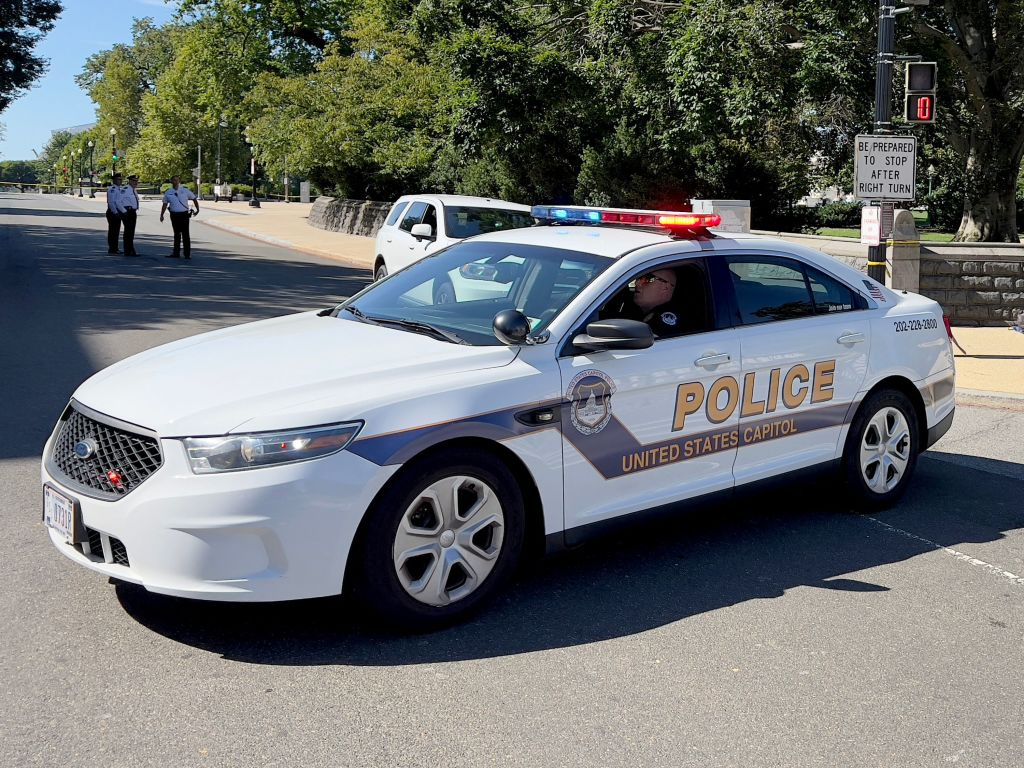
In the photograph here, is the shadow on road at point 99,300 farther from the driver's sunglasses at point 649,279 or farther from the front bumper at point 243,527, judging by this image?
the driver's sunglasses at point 649,279

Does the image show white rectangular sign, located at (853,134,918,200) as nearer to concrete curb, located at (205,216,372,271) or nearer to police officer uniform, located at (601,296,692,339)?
police officer uniform, located at (601,296,692,339)

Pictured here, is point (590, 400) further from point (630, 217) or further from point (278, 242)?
point (278, 242)

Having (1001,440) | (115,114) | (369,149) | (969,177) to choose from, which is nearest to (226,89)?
(369,149)

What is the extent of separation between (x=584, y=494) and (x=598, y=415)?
360mm

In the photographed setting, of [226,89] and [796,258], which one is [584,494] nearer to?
[796,258]

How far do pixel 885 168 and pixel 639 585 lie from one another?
9.14 m

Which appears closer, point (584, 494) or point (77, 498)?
point (77, 498)

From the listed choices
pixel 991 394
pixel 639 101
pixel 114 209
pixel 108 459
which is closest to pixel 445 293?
pixel 108 459

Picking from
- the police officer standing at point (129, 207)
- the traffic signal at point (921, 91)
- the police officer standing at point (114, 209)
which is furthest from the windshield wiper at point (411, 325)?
the police officer standing at point (129, 207)

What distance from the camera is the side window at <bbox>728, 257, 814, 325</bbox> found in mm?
5918

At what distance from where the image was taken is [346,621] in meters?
4.76

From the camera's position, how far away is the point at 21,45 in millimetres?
48844

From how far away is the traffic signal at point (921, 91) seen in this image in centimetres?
1283

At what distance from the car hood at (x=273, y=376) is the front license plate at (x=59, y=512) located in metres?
0.39
